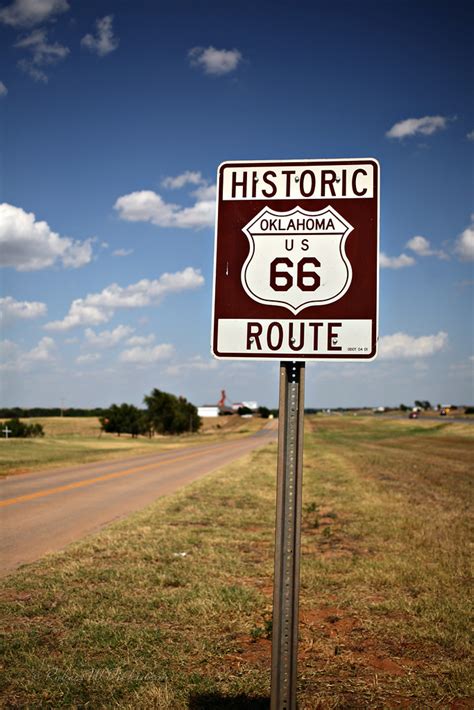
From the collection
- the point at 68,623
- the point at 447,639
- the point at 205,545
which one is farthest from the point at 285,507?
the point at 205,545

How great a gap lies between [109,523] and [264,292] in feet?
29.7

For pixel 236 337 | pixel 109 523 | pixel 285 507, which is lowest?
pixel 109 523

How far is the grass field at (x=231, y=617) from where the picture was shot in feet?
15.0

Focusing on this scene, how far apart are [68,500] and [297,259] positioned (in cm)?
1246

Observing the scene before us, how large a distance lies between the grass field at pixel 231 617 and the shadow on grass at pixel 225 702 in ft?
0.04

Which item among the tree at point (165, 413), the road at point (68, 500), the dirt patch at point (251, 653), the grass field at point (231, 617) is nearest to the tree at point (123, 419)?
the tree at point (165, 413)

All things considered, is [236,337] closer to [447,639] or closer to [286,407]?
[286,407]

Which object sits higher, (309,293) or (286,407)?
(309,293)

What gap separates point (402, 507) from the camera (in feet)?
44.2

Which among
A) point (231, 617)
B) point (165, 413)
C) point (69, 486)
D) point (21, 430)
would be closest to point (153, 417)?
point (165, 413)

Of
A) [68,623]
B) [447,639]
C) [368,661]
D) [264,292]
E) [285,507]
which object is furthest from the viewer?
[68,623]

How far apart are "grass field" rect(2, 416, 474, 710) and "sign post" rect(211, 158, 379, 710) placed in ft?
7.12

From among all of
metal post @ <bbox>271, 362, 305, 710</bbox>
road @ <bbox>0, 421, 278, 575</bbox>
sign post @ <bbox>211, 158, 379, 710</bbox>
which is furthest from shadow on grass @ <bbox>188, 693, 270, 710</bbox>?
road @ <bbox>0, 421, 278, 575</bbox>

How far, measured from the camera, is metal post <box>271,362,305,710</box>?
3055 millimetres
